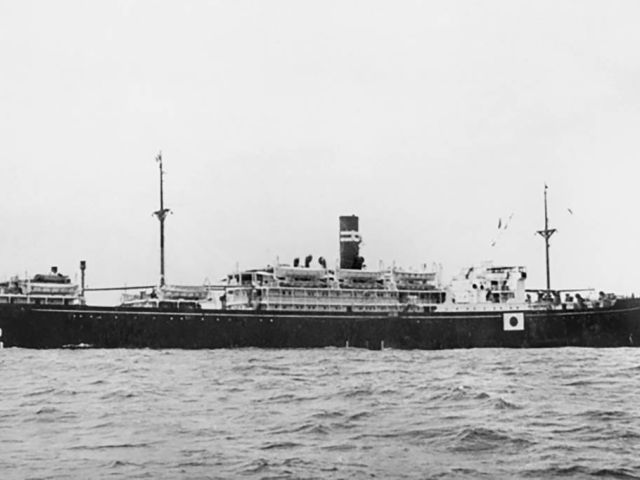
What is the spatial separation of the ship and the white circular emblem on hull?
61mm

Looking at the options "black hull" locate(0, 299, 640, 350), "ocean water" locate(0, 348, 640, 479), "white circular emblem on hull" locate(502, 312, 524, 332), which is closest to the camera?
"ocean water" locate(0, 348, 640, 479)

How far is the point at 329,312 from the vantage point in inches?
1828

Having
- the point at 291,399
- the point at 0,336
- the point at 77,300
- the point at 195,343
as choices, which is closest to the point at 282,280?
the point at 195,343

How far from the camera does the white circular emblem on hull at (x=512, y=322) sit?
4962cm

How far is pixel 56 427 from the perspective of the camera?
12727 mm

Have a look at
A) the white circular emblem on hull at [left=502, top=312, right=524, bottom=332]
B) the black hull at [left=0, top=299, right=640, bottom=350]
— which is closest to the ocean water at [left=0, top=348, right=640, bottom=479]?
the black hull at [left=0, top=299, right=640, bottom=350]

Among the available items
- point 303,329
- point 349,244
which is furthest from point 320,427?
point 349,244

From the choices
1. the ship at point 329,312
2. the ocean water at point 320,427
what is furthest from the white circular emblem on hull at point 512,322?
the ocean water at point 320,427

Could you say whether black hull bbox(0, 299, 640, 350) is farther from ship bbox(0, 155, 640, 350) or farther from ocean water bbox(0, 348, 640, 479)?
ocean water bbox(0, 348, 640, 479)

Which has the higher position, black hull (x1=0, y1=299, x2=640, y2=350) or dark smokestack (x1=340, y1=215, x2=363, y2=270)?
dark smokestack (x1=340, y1=215, x2=363, y2=270)

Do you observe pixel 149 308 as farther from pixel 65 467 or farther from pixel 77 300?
pixel 65 467

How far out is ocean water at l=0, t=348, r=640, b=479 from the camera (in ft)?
32.2

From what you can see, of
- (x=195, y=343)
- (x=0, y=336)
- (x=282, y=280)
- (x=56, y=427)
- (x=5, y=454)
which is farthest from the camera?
(x=282, y=280)

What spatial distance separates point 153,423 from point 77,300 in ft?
103
